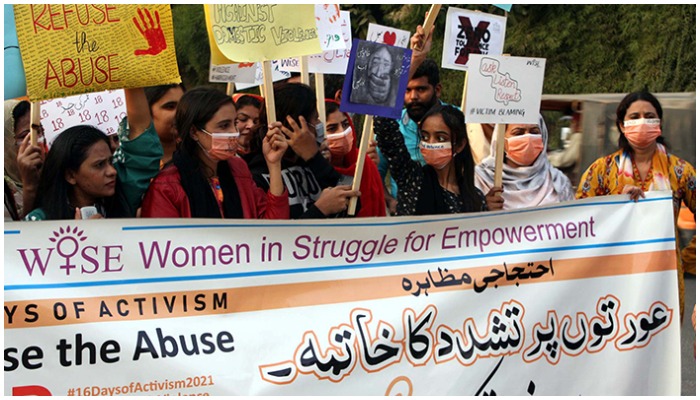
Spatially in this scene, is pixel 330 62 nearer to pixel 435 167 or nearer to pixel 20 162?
pixel 435 167

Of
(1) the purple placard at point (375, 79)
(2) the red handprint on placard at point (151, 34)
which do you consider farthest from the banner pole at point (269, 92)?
(2) the red handprint on placard at point (151, 34)

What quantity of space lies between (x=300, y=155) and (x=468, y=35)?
2.50m

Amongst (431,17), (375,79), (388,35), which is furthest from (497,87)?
(388,35)

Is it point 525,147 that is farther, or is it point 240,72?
point 240,72

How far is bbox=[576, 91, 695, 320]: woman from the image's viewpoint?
4617 millimetres

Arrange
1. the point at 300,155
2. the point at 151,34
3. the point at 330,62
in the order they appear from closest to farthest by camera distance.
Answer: the point at 151,34, the point at 300,155, the point at 330,62

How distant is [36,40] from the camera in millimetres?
3408

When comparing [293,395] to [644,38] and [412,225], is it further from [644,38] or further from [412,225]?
[644,38]

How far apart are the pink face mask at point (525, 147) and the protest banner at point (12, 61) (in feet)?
8.19

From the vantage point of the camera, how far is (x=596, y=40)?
14094 millimetres

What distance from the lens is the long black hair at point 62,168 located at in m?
3.56

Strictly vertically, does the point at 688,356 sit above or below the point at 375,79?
below

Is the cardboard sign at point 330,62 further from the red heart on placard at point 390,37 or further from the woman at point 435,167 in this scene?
the woman at point 435,167

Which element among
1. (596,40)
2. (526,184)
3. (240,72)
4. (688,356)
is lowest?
(688,356)
